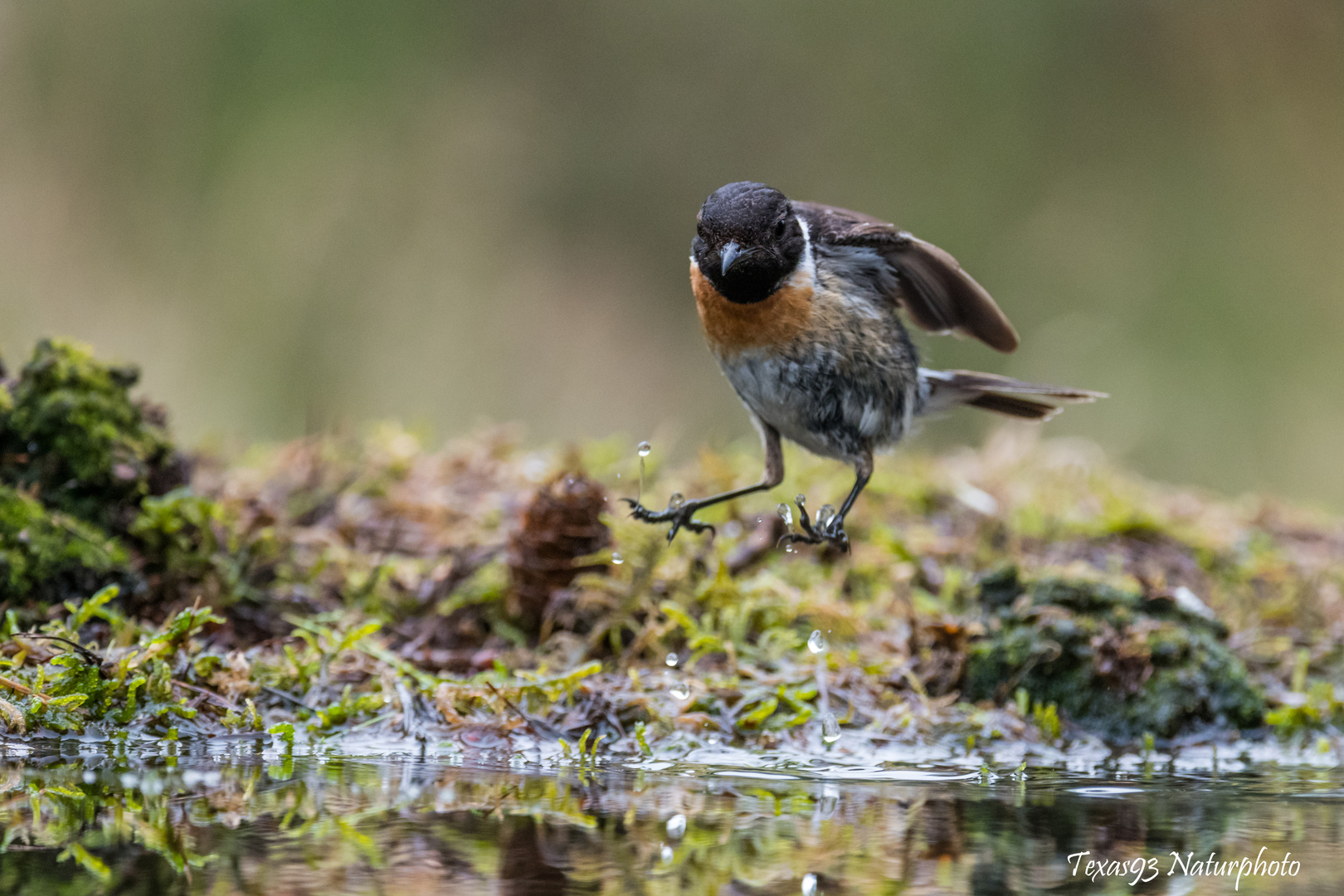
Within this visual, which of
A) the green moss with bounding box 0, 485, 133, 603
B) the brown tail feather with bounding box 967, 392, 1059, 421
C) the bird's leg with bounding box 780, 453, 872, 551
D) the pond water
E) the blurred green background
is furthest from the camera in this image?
the blurred green background

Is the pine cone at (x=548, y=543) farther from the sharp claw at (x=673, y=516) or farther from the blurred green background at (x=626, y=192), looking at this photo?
the blurred green background at (x=626, y=192)

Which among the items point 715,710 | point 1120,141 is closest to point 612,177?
point 1120,141

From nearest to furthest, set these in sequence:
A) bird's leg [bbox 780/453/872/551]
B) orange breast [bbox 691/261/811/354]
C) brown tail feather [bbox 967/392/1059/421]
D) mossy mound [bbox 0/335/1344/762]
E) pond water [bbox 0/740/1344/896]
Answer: pond water [bbox 0/740/1344/896]
mossy mound [bbox 0/335/1344/762]
orange breast [bbox 691/261/811/354]
bird's leg [bbox 780/453/872/551]
brown tail feather [bbox 967/392/1059/421]

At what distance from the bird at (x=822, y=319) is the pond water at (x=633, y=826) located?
120cm

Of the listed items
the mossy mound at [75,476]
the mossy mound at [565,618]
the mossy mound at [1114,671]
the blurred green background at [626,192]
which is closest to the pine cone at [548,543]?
the mossy mound at [565,618]

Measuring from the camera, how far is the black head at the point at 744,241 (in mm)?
3912

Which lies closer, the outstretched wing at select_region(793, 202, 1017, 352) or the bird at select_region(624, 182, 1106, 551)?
the bird at select_region(624, 182, 1106, 551)

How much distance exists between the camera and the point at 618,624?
430cm

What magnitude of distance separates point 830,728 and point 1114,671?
101cm

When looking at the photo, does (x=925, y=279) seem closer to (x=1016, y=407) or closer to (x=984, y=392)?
(x=984, y=392)

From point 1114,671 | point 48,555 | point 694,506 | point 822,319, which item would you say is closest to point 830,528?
point 694,506

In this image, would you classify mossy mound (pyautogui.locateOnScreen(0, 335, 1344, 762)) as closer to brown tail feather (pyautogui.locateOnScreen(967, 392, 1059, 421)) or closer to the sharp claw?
the sharp claw

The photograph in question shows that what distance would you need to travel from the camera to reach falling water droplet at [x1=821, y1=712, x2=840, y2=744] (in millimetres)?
3777

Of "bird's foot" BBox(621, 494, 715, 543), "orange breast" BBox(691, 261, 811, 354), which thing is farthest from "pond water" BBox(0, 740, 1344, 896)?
"orange breast" BBox(691, 261, 811, 354)
